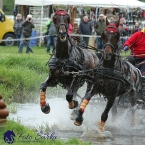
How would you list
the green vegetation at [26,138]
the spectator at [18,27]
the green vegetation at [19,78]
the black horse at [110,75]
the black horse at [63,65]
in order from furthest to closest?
the spectator at [18,27], the green vegetation at [19,78], the black horse at [63,65], the black horse at [110,75], the green vegetation at [26,138]

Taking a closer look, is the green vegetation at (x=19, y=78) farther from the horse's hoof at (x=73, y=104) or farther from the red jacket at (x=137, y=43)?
the red jacket at (x=137, y=43)

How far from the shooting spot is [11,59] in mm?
19094

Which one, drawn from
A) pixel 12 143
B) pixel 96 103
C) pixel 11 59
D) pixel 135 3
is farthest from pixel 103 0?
pixel 12 143

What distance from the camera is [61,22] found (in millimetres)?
11516

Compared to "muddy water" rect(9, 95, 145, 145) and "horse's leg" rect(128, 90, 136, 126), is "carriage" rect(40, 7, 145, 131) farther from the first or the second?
"muddy water" rect(9, 95, 145, 145)

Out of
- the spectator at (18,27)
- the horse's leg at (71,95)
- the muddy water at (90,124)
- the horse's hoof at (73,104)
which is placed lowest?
the spectator at (18,27)

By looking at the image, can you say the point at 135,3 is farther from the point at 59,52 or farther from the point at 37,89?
the point at 59,52

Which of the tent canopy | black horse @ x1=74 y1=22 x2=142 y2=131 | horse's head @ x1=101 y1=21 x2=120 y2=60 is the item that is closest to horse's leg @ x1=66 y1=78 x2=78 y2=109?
black horse @ x1=74 y1=22 x2=142 y2=131

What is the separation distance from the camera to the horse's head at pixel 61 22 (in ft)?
37.1

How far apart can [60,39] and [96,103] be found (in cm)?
239

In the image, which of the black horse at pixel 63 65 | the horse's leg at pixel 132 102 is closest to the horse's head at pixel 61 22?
the black horse at pixel 63 65

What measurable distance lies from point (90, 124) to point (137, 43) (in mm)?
2373

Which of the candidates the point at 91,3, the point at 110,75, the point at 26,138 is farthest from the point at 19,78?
the point at 91,3

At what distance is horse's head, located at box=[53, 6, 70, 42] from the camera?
446 inches
